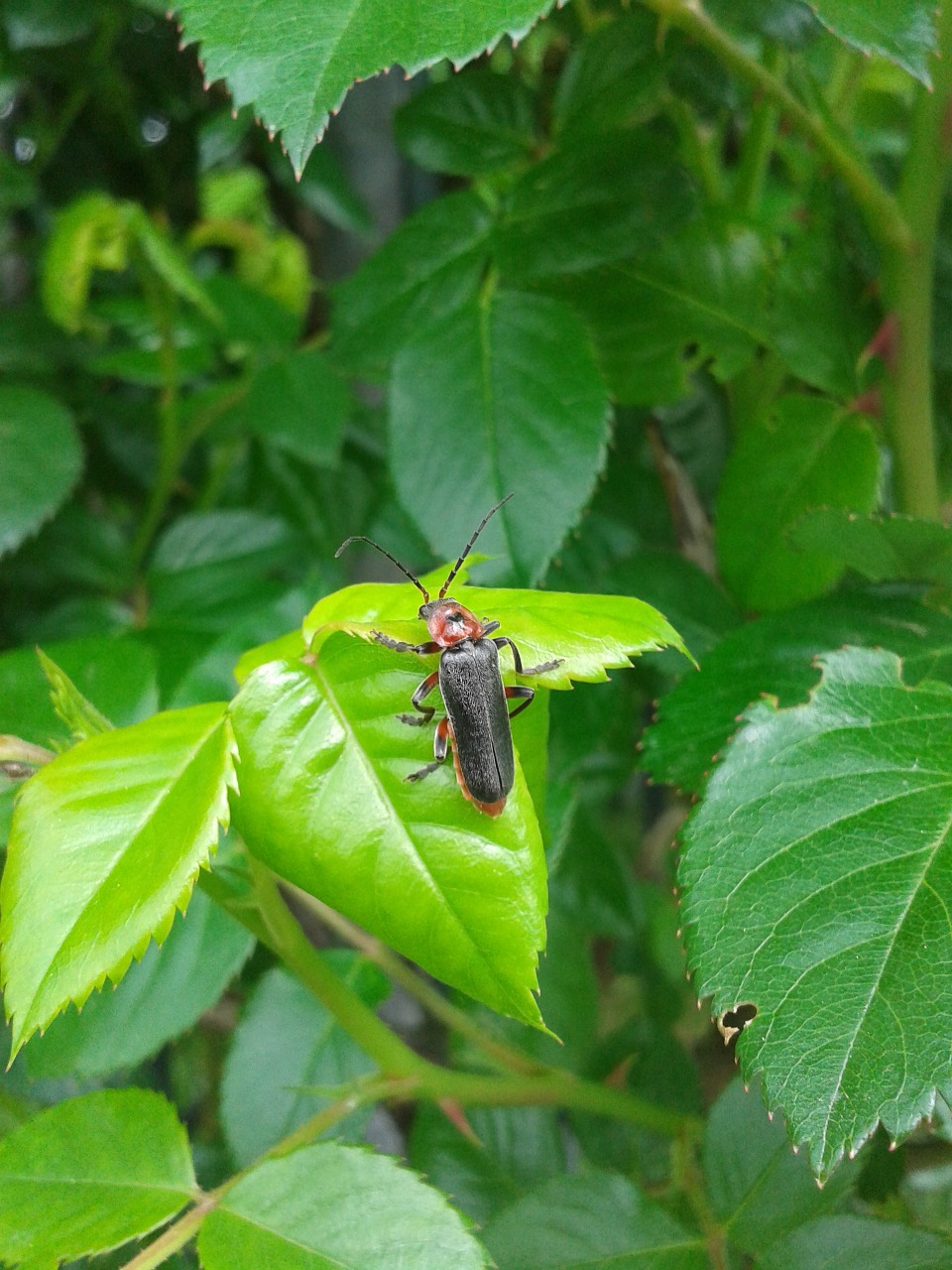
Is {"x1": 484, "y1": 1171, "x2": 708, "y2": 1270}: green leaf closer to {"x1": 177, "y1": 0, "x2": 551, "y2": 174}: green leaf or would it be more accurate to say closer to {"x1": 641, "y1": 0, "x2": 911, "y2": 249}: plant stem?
{"x1": 177, "y1": 0, "x2": 551, "y2": 174}: green leaf

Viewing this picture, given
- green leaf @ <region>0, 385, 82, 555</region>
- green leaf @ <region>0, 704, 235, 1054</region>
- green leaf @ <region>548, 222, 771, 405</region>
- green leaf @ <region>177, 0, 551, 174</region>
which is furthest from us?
green leaf @ <region>0, 385, 82, 555</region>

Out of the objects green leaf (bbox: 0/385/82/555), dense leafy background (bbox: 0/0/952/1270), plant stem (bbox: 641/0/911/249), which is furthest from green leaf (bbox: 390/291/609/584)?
green leaf (bbox: 0/385/82/555)

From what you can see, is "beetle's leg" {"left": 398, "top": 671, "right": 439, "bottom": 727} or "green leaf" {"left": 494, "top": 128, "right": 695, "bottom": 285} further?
"green leaf" {"left": 494, "top": 128, "right": 695, "bottom": 285}

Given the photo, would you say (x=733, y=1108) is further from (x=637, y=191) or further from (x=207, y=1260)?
(x=637, y=191)

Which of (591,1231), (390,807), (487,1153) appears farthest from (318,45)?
(487,1153)

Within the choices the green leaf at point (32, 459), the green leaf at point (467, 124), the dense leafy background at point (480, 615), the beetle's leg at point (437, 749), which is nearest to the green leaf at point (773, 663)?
the dense leafy background at point (480, 615)

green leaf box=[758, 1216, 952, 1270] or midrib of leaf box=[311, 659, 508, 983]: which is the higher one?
midrib of leaf box=[311, 659, 508, 983]

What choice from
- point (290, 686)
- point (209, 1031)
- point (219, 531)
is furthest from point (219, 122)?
point (209, 1031)
